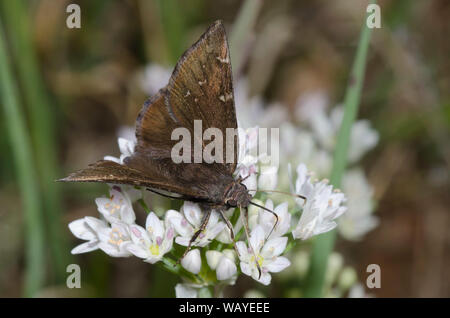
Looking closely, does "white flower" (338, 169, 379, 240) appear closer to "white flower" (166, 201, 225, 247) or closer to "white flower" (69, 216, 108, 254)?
"white flower" (166, 201, 225, 247)

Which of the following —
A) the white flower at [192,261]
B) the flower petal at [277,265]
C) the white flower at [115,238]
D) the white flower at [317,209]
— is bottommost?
the flower petal at [277,265]

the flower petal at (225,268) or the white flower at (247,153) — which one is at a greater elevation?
the white flower at (247,153)

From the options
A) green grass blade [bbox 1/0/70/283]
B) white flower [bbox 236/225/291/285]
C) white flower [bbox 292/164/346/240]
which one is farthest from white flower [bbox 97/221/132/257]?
green grass blade [bbox 1/0/70/283]

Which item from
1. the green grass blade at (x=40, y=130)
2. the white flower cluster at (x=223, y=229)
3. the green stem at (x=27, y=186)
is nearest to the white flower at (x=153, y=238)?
the white flower cluster at (x=223, y=229)

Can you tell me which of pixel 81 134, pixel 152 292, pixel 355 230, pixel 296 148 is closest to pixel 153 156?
pixel 152 292

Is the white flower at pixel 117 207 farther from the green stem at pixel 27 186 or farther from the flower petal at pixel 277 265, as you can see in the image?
the green stem at pixel 27 186

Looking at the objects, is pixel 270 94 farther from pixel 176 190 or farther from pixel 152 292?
pixel 176 190
